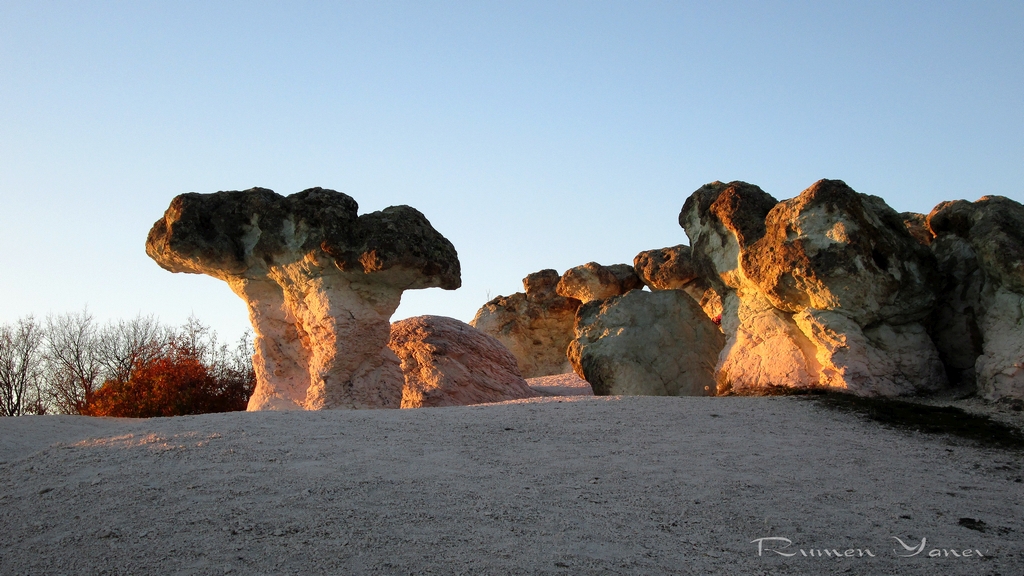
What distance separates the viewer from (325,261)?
10.2 meters

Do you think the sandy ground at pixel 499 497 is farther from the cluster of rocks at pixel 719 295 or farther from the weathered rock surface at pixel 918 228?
the weathered rock surface at pixel 918 228

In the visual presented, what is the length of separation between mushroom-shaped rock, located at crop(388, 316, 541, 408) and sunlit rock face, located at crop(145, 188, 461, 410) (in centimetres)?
222

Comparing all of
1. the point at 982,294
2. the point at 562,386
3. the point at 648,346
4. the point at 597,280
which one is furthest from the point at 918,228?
the point at 597,280

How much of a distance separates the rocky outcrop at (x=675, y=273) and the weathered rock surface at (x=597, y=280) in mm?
2115

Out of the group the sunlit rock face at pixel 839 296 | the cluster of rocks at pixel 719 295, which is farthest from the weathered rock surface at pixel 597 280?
the sunlit rock face at pixel 839 296

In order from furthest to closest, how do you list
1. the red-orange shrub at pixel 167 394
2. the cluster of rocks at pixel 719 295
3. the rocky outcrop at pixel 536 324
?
the rocky outcrop at pixel 536 324 → the red-orange shrub at pixel 167 394 → the cluster of rocks at pixel 719 295

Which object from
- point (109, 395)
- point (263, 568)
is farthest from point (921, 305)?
point (109, 395)

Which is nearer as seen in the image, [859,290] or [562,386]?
[859,290]

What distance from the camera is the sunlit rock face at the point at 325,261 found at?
33.2 ft

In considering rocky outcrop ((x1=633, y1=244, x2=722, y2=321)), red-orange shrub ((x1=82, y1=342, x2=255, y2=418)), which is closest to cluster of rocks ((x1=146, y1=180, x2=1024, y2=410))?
red-orange shrub ((x1=82, y1=342, x2=255, y2=418))

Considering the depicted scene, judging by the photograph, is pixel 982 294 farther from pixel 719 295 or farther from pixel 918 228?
pixel 719 295

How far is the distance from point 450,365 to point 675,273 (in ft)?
19.4

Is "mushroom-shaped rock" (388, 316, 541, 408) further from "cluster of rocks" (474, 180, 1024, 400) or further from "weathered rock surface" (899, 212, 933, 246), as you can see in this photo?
"weathered rock surface" (899, 212, 933, 246)

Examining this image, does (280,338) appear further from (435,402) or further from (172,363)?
(172,363)
